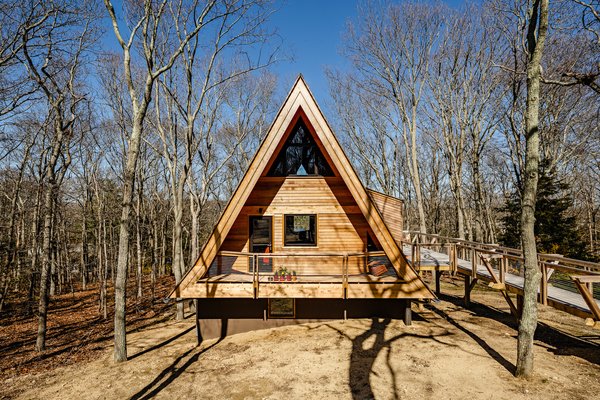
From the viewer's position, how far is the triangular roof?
9.81m

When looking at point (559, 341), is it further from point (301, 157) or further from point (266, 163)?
point (266, 163)

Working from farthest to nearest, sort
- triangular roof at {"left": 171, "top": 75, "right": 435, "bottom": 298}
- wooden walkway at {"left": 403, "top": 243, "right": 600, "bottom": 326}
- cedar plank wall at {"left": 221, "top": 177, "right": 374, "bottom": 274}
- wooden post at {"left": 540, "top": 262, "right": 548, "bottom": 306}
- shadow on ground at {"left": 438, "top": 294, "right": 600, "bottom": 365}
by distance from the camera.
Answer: cedar plank wall at {"left": 221, "top": 177, "right": 374, "bottom": 274} → triangular roof at {"left": 171, "top": 75, "right": 435, "bottom": 298} → wooden post at {"left": 540, "top": 262, "right": 548, "bottom": 306} → shadow on ground at {"left": 438, "top": 294, "right": 600, "bottom": 365} → wooden walkway at {"left": 403, "top": 243, "right": 600, "bottom": 326}

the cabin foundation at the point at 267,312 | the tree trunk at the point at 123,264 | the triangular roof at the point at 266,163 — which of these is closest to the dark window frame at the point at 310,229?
the cabin foundation at the point at 267,312

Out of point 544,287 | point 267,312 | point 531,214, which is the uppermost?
point 531,214

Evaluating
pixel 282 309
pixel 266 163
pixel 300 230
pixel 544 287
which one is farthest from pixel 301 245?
pixel 544 287

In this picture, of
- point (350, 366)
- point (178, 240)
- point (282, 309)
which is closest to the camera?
point (350, 366)

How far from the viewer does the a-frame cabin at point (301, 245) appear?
384 inches

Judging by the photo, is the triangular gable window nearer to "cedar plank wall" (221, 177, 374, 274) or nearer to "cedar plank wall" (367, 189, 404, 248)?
"cedar plank wall" (221, 177, 374, 274)

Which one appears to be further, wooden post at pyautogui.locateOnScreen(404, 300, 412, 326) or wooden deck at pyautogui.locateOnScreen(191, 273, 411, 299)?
wooden post at pyautogui.locateOnScreen(404, 300, 412, 326)

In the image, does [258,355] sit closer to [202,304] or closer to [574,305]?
[202,304]

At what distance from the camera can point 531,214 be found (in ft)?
23.0

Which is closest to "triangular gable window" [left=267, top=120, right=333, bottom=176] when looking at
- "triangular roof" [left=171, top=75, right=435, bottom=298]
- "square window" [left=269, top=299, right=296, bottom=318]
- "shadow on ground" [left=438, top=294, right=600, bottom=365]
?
"triangular roof" [left=171, top=75, right=435, bottom=298]

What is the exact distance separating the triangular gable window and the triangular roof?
1313 mm

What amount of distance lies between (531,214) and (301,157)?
7347 mm
